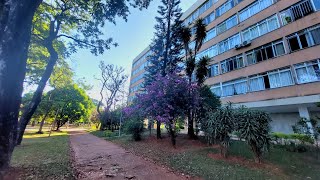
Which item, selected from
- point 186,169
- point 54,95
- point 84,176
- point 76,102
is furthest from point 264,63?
point 76,102

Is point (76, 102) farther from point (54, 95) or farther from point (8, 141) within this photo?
point (8, 141)

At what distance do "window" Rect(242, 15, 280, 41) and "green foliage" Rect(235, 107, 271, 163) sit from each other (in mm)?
12571

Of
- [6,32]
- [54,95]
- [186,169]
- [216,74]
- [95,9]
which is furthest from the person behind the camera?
[54,95]

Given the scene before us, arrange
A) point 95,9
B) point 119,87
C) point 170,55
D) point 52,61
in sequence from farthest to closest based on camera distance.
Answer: point 119,87 < point 170,55 < point 95,9 < point 52,61

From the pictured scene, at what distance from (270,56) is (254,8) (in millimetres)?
6077

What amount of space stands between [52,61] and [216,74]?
59.3 ft

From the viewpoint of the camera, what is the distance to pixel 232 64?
19.5 m

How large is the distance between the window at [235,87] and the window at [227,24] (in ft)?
23.6

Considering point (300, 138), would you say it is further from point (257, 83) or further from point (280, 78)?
point (257, 83)

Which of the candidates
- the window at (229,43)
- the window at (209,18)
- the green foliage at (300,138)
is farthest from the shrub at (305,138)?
the window at (209,18)

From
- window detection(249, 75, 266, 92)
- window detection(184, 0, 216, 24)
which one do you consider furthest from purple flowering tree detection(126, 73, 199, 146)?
window detection(184, 0, 216, 24)

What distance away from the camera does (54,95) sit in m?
29.1

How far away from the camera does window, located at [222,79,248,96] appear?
1785cm

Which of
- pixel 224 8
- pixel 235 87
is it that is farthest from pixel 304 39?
pixel 224 8
